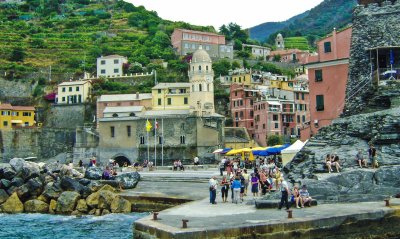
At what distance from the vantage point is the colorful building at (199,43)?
115950mm

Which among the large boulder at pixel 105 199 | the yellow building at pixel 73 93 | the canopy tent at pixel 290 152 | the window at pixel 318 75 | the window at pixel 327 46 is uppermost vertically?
the yellow building at pixel 73 93

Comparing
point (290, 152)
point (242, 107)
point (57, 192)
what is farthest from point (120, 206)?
point (242, 107)

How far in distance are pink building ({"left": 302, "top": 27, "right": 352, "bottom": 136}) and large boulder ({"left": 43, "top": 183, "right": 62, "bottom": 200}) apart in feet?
61.7

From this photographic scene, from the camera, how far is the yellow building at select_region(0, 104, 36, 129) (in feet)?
260

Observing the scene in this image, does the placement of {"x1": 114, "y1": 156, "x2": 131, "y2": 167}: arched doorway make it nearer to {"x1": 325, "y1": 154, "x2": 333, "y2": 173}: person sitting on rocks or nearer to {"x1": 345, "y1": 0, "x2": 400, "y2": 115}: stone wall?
{"x1": 345, "y1": 0, "x2": 400, "y2": 115}: stone wall

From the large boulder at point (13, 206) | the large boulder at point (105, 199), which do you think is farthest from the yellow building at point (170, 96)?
the large boulder at point (105, 199)

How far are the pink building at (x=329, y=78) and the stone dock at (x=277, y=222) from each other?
58.6 feet

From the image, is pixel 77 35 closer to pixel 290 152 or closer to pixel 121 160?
pixel 121 160

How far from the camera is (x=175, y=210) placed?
851 inches

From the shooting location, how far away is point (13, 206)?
32250 mm

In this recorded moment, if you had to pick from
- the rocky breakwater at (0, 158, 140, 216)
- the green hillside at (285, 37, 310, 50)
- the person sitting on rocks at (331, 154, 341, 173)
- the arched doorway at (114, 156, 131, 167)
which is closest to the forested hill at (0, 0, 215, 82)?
the arched doorway at (114, 156, 131, 167)

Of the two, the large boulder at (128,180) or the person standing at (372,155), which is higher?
the person standing at (372,155)

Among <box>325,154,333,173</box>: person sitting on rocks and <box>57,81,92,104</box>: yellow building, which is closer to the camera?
<box>325,154,333,173</box>: person sitting on rocks

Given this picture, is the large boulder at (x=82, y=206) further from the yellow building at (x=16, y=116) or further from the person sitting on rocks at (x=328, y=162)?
the yellow building at (x=16, y=116)
